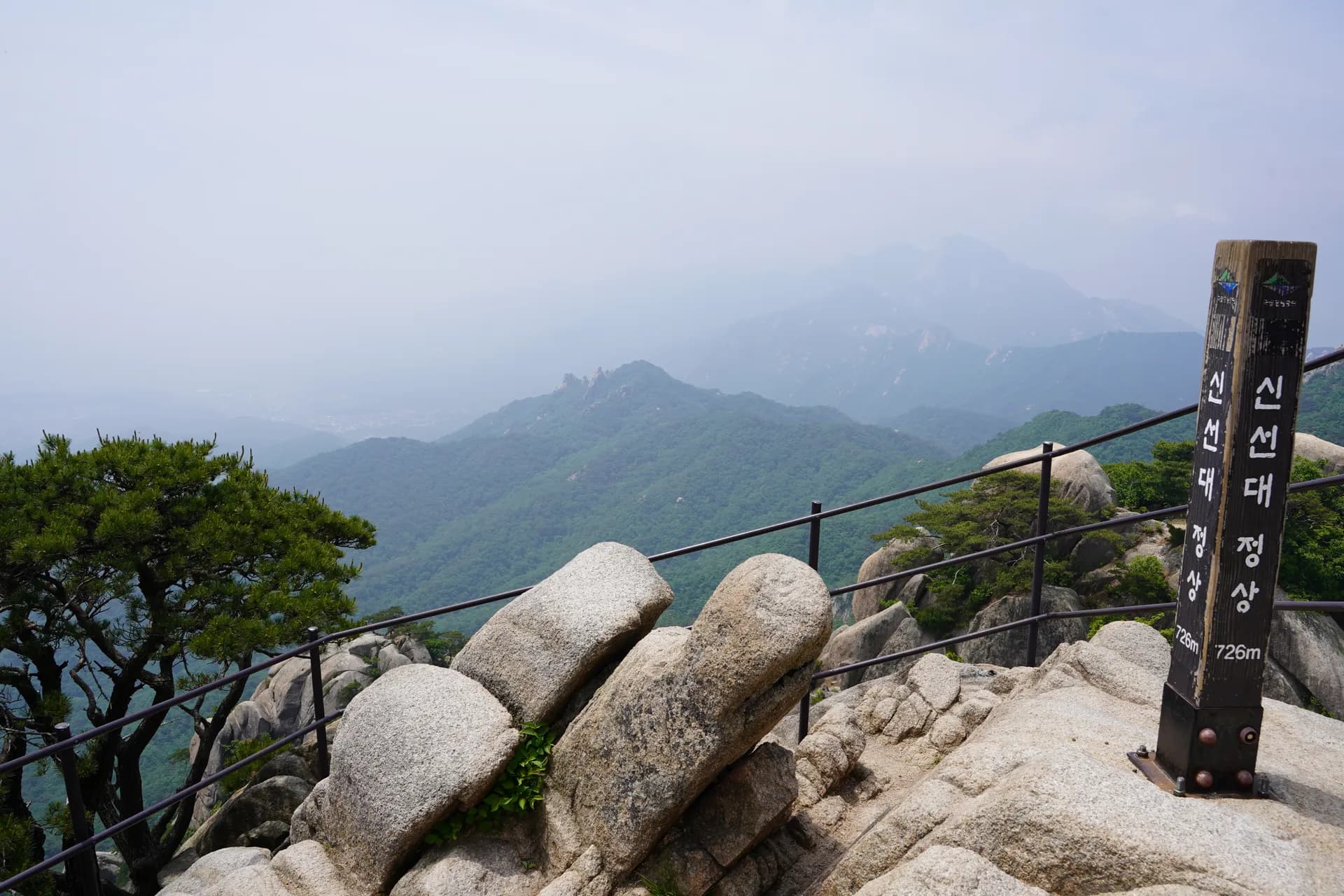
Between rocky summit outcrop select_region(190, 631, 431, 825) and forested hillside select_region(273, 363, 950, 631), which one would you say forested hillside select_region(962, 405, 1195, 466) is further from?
rocky summit outcrop select_region(190, 631, 431, 825)

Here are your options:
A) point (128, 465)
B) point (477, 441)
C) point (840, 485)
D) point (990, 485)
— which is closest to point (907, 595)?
point (990, 485)

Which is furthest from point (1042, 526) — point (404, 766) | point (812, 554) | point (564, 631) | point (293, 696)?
point (293, 696)

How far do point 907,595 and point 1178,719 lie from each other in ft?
56.8

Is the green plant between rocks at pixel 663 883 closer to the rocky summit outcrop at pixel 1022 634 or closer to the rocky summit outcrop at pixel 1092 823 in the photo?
the rocky summit outcrop at pixel 1092 823

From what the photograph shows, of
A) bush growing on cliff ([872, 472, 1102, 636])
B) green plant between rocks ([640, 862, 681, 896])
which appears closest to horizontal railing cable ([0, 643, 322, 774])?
green plant between rocks ([640, 862, 681, 896])

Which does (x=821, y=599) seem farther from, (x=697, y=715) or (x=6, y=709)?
(x=6, y=709)

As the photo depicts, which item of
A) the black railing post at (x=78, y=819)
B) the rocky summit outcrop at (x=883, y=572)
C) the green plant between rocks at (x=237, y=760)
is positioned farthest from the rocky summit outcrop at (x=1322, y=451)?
the black railing post at (x=78, y=819)

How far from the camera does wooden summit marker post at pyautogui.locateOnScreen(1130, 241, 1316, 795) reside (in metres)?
3.26

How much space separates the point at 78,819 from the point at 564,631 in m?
3.06

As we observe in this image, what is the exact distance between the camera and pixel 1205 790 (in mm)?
3475

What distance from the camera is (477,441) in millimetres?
135250

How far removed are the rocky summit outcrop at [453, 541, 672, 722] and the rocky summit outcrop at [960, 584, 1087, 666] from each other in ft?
38.5

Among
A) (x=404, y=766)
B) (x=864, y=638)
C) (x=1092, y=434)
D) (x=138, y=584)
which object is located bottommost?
(x=1092, y=434)

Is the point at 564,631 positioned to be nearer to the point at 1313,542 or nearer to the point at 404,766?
the point at 404,766
